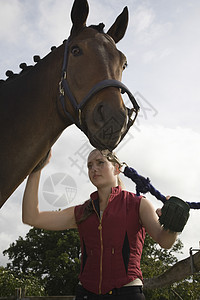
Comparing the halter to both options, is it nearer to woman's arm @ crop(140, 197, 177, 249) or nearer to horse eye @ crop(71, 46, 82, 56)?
horse eye @ crop(71, 46, 82, 56)

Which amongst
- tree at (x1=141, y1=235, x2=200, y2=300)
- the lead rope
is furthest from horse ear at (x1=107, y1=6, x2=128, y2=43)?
tree at (x1=141, y1=235, x2=200, y2=300)

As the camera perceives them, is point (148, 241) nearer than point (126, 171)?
No

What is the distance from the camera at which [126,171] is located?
10.1ft

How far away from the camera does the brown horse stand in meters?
2.15

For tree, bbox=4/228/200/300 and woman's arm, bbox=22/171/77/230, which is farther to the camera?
tree, bbox=4/228/200/300

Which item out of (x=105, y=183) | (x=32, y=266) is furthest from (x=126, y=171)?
(x=32, y=266)

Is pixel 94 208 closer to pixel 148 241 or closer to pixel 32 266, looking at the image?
pixel 148 241

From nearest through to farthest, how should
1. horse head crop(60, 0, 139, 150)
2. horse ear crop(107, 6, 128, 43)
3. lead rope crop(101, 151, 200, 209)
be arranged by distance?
1. horse head crop(60, 0, 139, 150)
2. horse ear crop(107, 6, 128, 43)
3. lead rope crop(101, 151, 200, 209)

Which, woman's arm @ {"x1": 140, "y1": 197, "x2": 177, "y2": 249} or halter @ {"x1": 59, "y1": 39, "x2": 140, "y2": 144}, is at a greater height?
halter @ {"x1": 59, "y1": 39, "x2": 140, "y2": 144}

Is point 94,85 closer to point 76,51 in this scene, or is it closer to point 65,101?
point 65,101

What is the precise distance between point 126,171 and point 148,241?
2809 cm

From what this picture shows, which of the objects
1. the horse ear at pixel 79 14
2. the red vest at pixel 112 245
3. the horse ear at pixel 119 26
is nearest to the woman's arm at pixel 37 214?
the red vest at pixel 112 245

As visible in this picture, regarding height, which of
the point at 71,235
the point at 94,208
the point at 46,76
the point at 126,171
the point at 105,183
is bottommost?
the point at 94,208

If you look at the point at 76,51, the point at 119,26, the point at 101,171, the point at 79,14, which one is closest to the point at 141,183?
the point at 101,171
